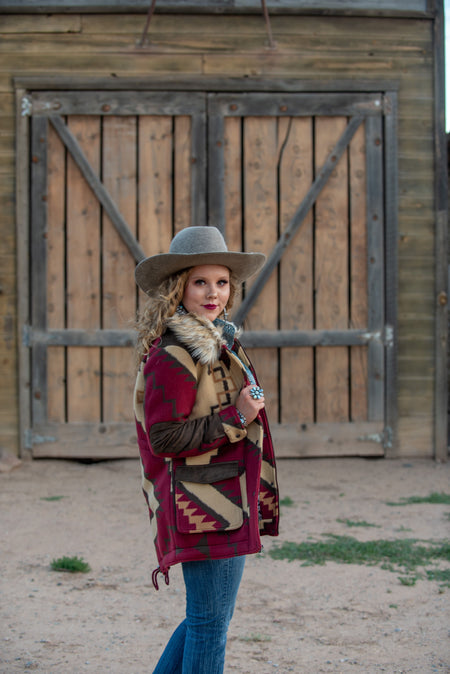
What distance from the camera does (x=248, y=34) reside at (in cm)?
601

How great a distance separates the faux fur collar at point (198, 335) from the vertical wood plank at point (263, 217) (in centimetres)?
406

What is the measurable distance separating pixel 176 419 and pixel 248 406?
0.67 feet

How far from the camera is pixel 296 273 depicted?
6.08m

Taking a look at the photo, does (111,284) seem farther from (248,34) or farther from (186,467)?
(186,467)

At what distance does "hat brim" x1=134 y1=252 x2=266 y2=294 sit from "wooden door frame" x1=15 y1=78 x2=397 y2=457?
3.93 meters

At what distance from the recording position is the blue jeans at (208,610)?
1867 millimetres

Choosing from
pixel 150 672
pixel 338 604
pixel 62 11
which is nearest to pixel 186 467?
pixel 150 672

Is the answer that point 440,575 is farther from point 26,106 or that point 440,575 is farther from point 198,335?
point 26,106

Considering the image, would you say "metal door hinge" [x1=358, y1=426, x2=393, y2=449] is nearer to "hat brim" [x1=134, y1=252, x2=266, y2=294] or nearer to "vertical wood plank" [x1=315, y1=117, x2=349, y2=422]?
"vertical wood plank" [x1=315, y1=117, x2=349, y2=422]

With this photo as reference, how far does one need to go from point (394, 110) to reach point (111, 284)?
281 cm

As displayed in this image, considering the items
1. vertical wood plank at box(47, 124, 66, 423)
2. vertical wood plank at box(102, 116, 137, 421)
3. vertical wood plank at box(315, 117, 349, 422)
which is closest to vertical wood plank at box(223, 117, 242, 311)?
vertical wood plank at box(315, 117, 349, 422)

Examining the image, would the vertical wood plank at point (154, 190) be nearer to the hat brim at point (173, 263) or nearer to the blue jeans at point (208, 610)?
the hat brim at point (173, 263)

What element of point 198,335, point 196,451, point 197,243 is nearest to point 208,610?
point 196,451

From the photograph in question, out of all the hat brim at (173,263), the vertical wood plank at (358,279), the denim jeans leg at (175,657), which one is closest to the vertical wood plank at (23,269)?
the vertical wood plank at (358,279)
